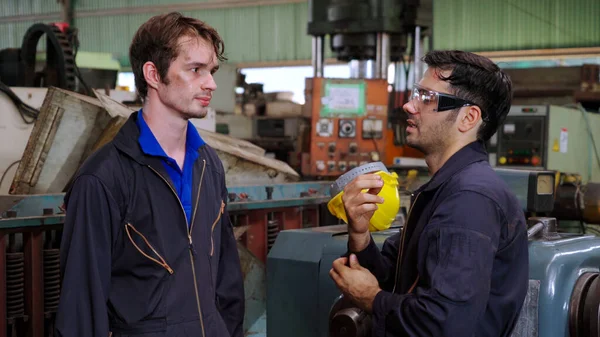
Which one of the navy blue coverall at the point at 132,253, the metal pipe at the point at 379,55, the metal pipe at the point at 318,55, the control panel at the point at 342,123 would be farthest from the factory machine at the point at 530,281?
the metal pipe at the point at 318,55

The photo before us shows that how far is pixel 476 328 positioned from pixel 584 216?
5.62 feet

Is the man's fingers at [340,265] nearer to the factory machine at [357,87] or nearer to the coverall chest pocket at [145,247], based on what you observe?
the coverall chest pocket at [145,247]

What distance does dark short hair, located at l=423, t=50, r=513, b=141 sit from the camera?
1.44 meters

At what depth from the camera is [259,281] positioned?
324 centimetres

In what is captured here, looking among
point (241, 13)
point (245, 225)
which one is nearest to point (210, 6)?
point (241, 13)

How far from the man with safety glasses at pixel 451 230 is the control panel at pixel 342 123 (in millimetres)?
3297

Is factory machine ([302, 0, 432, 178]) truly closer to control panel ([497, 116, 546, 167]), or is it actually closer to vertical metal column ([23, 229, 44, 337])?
control panel ([497, 116, 546, 167])

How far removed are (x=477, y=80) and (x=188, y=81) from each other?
625 mm

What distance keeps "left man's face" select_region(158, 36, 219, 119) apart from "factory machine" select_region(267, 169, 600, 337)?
1.89 feet

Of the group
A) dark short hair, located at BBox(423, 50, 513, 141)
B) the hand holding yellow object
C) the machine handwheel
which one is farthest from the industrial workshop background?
dark short hair, located at BBox(423, 50, 513, 141)

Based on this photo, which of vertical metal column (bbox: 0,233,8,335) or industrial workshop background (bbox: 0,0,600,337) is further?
vertical metal column (bbox: 0,233,8,335)

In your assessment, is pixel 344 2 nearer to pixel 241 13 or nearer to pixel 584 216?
pixel 584 216

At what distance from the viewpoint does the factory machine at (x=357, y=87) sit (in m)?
4.88

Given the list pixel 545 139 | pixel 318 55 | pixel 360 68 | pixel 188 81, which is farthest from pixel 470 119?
pixel 360 68
